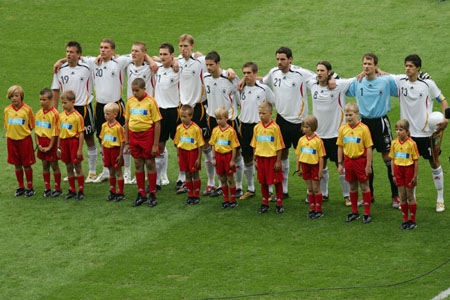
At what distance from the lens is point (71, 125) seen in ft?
38.4

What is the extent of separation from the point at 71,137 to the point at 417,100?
15.8 ft

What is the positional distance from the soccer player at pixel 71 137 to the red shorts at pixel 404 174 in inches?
173

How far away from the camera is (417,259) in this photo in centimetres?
931

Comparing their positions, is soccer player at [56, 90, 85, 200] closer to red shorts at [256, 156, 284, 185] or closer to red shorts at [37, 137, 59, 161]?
red shorts at [37, 137, 59, 161]

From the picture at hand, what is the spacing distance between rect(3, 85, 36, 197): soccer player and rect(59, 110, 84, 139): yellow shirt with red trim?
0.58 meters

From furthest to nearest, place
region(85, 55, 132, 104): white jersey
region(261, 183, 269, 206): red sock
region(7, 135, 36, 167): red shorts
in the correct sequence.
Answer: region(85, 55, 132, 104): white jersey → region(7, 135, 36, 167): red shorts → region(261, 183, 269, 206): red sock

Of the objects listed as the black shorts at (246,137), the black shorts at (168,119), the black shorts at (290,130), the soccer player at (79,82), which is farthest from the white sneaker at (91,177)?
the black shorts at (290,130)

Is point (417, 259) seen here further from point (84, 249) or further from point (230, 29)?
point (230, 29)

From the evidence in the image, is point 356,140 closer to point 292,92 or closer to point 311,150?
point 311,150

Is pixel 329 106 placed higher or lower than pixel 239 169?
higher

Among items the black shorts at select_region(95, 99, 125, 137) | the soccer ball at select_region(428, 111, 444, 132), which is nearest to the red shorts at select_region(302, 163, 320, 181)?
the soccer ball at select_region(428, 111, 444, 132)

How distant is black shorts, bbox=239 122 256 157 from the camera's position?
37.9 feet

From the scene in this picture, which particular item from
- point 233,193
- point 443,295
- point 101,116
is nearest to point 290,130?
point 233,193

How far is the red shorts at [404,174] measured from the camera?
33.5 feet
